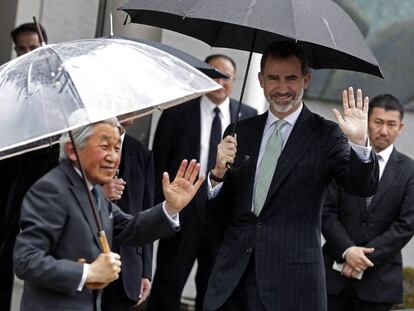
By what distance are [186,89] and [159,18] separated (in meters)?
1.58

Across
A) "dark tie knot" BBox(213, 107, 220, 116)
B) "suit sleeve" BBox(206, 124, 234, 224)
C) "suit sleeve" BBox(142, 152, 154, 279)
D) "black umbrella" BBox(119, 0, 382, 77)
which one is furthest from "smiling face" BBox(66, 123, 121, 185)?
"dark tie knot" BBox(213, 107, 220, 116)

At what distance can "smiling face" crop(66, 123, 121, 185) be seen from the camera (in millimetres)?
4965

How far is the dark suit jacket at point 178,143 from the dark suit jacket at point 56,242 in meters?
3.21

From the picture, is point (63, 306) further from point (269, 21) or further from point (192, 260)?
point (192, 260)

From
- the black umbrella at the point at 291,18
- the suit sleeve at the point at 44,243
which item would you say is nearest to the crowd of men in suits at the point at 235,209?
the suit sleeve at the point at 44,243

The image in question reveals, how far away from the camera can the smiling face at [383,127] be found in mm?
7879

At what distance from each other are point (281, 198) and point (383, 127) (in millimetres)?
2176

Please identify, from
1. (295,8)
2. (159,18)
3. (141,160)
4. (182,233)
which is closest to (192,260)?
(182,233)

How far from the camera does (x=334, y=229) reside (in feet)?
25.4

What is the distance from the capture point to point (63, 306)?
488 cm

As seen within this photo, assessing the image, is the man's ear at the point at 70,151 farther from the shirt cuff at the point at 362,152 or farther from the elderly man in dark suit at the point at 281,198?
the shirt cuff at the point at 362,152

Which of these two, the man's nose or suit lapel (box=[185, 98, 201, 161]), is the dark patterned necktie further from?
the man's nose

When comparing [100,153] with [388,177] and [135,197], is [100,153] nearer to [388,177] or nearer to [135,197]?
[135,197]

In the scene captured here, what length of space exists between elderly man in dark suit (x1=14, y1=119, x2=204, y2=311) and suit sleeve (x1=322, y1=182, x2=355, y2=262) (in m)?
2.67
